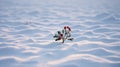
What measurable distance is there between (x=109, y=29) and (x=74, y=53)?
248 cm

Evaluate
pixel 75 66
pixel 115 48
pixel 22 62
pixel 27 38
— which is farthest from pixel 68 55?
pixel 27 38

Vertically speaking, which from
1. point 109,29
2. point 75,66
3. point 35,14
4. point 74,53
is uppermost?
point 35,14

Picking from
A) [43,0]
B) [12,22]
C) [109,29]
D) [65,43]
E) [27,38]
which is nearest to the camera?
[65,43]

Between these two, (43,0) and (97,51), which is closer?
(97,51)

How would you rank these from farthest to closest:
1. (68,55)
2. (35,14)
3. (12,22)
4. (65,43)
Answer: (35,14) → (12,22) → (65,43) → (68,55)

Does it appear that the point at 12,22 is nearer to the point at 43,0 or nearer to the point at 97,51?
the point at 97,51

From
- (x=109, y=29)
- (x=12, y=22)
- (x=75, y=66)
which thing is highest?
(x=12, y=22)

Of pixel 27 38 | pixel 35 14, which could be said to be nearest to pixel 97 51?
pixel 27 38

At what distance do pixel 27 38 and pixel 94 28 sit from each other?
245 cm

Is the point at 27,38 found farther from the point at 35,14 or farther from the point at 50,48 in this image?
the point at 35,14

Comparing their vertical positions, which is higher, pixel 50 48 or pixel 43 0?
pixel 43 0

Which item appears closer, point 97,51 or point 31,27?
point 97,51

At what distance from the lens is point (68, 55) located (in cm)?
346

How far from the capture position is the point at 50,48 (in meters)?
3.84
